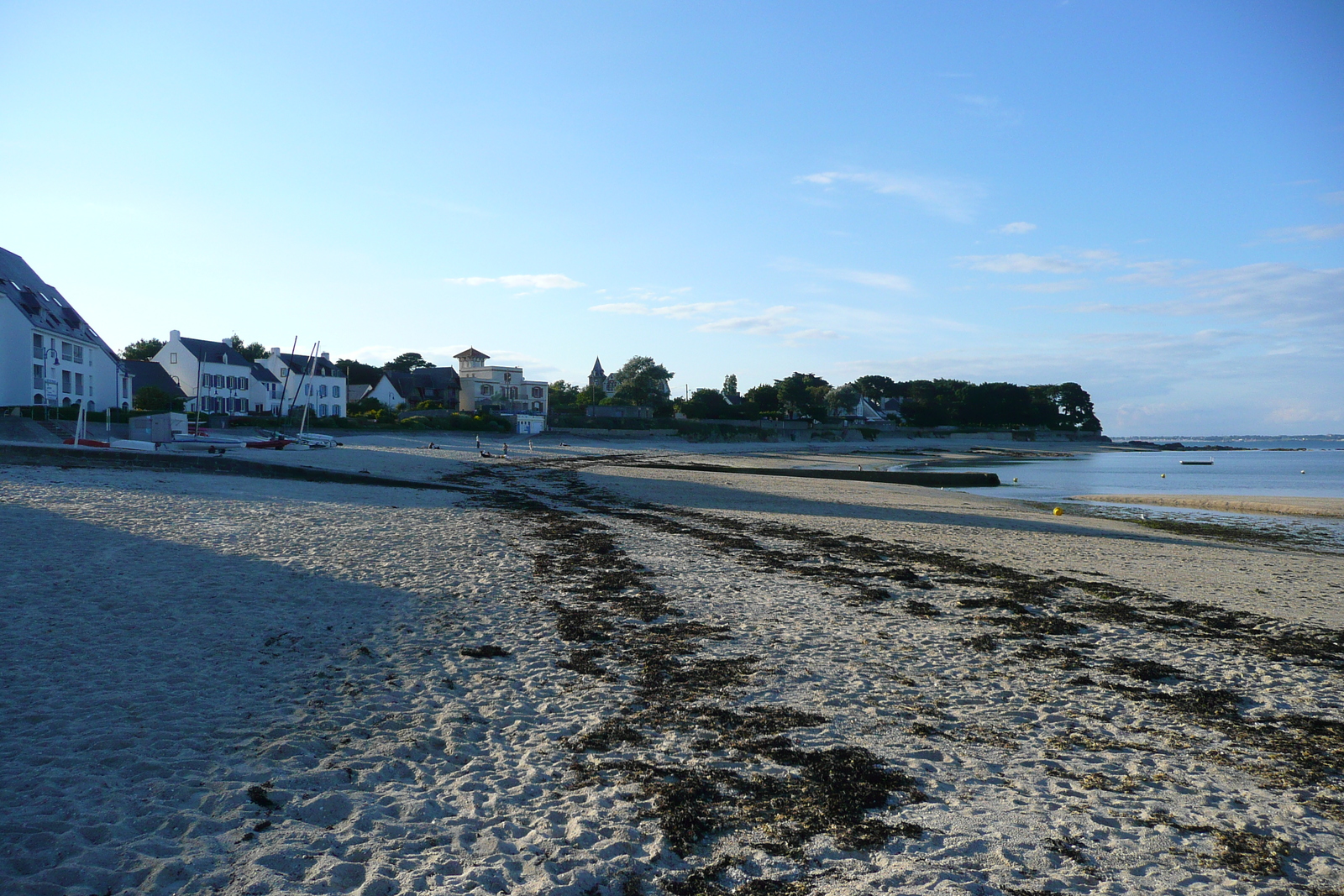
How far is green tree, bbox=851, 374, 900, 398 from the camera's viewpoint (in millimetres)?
147500

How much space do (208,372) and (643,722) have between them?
75.4 m

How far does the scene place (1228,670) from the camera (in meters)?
7.38

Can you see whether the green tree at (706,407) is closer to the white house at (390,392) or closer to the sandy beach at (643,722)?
the white house at (390,392)

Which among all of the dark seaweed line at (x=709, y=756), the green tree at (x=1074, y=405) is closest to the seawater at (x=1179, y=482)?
the dark seaweed line at (x=709, y=756)

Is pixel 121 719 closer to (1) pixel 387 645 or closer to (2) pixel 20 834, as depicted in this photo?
(2) pixel 20 834

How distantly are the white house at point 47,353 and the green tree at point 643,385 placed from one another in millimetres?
56752

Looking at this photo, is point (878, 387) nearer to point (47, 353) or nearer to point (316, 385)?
point (316, 385)

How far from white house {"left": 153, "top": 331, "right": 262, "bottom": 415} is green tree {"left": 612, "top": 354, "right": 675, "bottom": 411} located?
43.4 m

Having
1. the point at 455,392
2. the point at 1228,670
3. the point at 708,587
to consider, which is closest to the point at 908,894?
the point at 1228,670

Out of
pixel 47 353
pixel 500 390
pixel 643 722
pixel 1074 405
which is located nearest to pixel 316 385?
pixel 500 390

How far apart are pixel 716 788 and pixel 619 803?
2.02 ft

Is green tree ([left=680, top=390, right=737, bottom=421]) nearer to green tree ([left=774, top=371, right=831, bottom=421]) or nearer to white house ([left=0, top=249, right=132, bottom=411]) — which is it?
green tree ([left=774, top=371, right=831, bottom=421])

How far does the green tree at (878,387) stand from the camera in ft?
484

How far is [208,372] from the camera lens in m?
68.6
